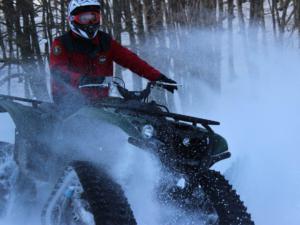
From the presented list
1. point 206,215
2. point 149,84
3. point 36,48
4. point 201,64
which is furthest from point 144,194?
point 201,64

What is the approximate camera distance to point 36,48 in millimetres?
13969

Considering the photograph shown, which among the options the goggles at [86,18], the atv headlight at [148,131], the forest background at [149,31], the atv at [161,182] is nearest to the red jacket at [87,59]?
the goggles at [86,18]

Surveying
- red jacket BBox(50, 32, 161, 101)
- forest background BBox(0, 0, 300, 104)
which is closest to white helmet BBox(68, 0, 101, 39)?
red jacket BBox(50, 32, 161, 101)

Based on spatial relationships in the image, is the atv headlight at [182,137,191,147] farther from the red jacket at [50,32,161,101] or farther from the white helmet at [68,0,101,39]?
the white helmet at [68,0,101,39]

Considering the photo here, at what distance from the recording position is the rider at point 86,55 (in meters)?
5.30

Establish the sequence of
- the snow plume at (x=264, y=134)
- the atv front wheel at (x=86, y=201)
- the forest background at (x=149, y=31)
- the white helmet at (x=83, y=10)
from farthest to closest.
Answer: the forest background at (x=149, y=31), the snow plume at (x=264, y=134), the white helmet at (x=83, y=10), the atv front wheel at (x=86, y=201)

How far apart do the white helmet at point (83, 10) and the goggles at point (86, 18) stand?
31mm

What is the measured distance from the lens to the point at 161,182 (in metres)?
4.00

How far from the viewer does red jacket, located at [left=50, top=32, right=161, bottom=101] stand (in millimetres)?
5343

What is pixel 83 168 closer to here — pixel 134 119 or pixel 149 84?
pixel 134 119

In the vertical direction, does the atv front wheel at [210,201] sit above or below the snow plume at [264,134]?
above

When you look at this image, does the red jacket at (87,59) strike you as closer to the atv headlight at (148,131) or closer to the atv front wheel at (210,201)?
the atv headlight at (148,131)

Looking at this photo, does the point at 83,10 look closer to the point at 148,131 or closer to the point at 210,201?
the point at 148,131

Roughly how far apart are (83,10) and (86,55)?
527 mm
